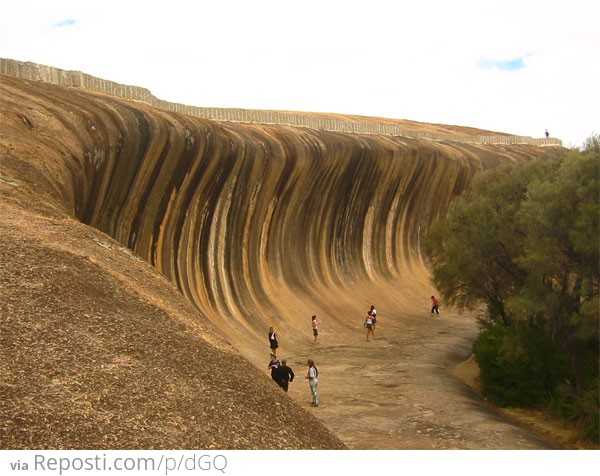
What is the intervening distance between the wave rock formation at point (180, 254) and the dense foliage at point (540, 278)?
786 cm

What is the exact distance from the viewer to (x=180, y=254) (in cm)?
2830

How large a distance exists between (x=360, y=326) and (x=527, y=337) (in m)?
12.9

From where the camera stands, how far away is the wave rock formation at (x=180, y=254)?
7.85 meters

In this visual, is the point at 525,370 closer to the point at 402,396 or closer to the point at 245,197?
the point at 402,396

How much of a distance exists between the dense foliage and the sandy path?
164 centimetres

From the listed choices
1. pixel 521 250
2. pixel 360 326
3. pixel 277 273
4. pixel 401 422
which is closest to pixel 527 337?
pixel 521 250

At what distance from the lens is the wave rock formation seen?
785 centimetres

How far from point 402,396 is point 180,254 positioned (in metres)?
11.9

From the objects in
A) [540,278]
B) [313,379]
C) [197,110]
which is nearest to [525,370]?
[540,278]

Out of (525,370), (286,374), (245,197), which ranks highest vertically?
(245,197)

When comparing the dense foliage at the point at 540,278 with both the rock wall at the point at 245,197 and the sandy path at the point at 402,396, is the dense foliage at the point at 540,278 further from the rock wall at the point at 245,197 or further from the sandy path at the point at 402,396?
the rock wall at the point at 245,197

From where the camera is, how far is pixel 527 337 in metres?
21.1

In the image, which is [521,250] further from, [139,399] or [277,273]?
[139,399]

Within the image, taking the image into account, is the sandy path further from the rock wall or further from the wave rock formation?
the rock wall
